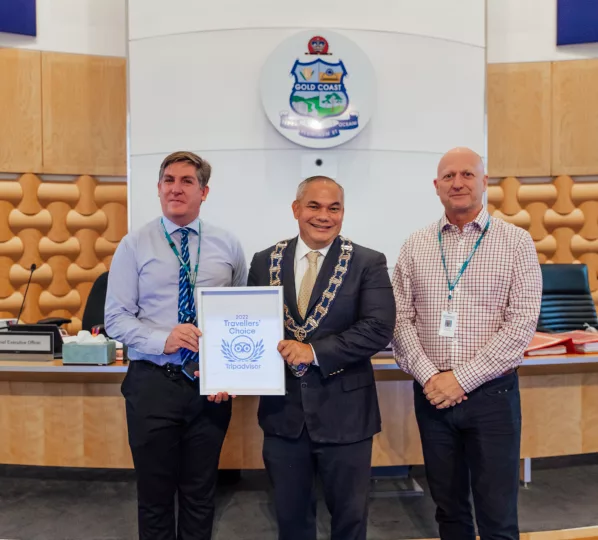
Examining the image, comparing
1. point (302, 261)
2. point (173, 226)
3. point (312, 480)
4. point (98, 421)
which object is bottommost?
point (98, 421)

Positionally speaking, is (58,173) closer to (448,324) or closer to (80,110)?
(80,110)

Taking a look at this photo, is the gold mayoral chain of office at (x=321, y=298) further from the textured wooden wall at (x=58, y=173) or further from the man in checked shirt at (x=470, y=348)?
the textured wooden wall at (x=58, y=173)

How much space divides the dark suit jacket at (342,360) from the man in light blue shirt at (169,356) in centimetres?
32

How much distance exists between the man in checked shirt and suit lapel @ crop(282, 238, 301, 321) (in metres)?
0.52

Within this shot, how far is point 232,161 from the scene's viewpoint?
→ 4.23m

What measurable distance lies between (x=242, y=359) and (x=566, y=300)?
3.64 metres

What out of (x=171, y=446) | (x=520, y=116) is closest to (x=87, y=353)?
(x=171, y=446)

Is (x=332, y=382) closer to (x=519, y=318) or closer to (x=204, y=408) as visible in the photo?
(x=204, y=408)

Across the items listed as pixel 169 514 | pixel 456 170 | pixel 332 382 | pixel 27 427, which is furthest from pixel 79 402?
pixel 456 170

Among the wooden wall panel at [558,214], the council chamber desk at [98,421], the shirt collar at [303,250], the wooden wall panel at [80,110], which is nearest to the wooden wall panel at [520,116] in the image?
the wooden wall panel at [558,214]

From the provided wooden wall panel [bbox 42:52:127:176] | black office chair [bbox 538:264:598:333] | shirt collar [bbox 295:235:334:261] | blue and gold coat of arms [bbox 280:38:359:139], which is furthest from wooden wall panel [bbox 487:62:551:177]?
shirt collar [bbox 295:235:334:261]

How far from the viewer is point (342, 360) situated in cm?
193

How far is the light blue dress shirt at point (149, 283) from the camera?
2.14m

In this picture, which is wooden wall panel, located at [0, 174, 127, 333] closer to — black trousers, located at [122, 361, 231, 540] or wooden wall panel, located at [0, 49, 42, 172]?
wooden wall panel, located at [0, 49, 42, 172]
